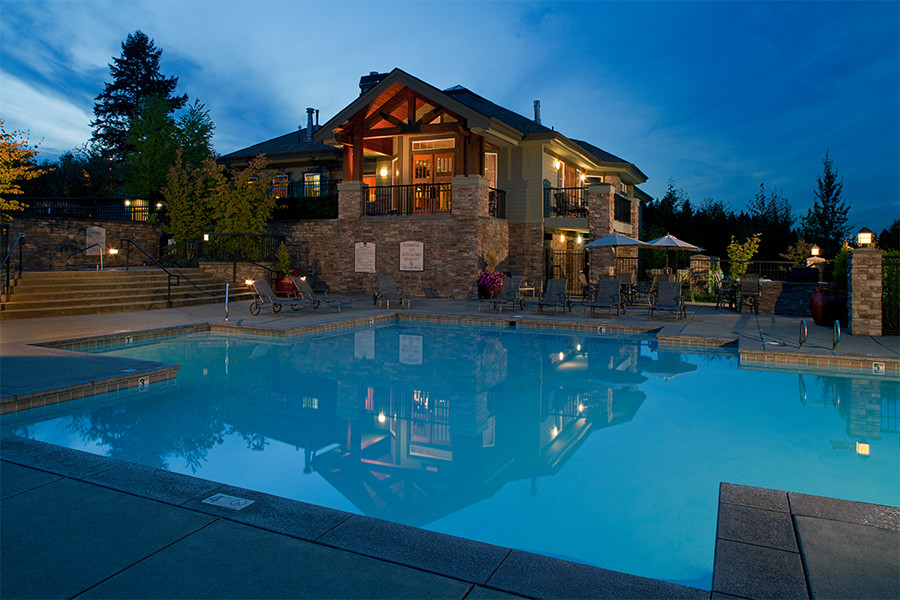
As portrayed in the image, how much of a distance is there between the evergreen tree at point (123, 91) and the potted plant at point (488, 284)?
32.2 meters

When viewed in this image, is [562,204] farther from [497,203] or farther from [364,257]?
[364,257]

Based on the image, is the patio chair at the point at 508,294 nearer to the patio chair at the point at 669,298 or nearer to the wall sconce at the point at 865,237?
the patio chair at the point at 669,298

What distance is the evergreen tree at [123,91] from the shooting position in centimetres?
4028

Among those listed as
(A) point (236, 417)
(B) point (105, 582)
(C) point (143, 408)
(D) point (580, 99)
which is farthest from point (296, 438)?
(D) point (580, 99)

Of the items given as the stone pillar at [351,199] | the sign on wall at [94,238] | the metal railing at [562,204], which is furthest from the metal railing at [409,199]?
the sign on wall at [94,238]

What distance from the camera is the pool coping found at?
21.3 ft

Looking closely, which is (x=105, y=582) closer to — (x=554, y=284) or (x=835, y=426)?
(x=835, y=426)

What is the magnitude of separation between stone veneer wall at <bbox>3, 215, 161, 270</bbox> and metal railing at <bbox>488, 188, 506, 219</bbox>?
1349 centimetres

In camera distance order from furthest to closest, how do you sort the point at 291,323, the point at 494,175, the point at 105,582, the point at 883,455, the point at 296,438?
the point at 494,175 < the point at 291,323 < the point at 296,438 < the point at 883,455 < the point at 105,582

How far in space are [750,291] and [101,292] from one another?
686 inches

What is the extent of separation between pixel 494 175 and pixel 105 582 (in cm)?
2073

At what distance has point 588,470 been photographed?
5078mm

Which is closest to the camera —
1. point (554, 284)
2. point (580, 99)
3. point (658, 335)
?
point (658, 335)

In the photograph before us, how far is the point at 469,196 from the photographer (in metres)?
19.0
